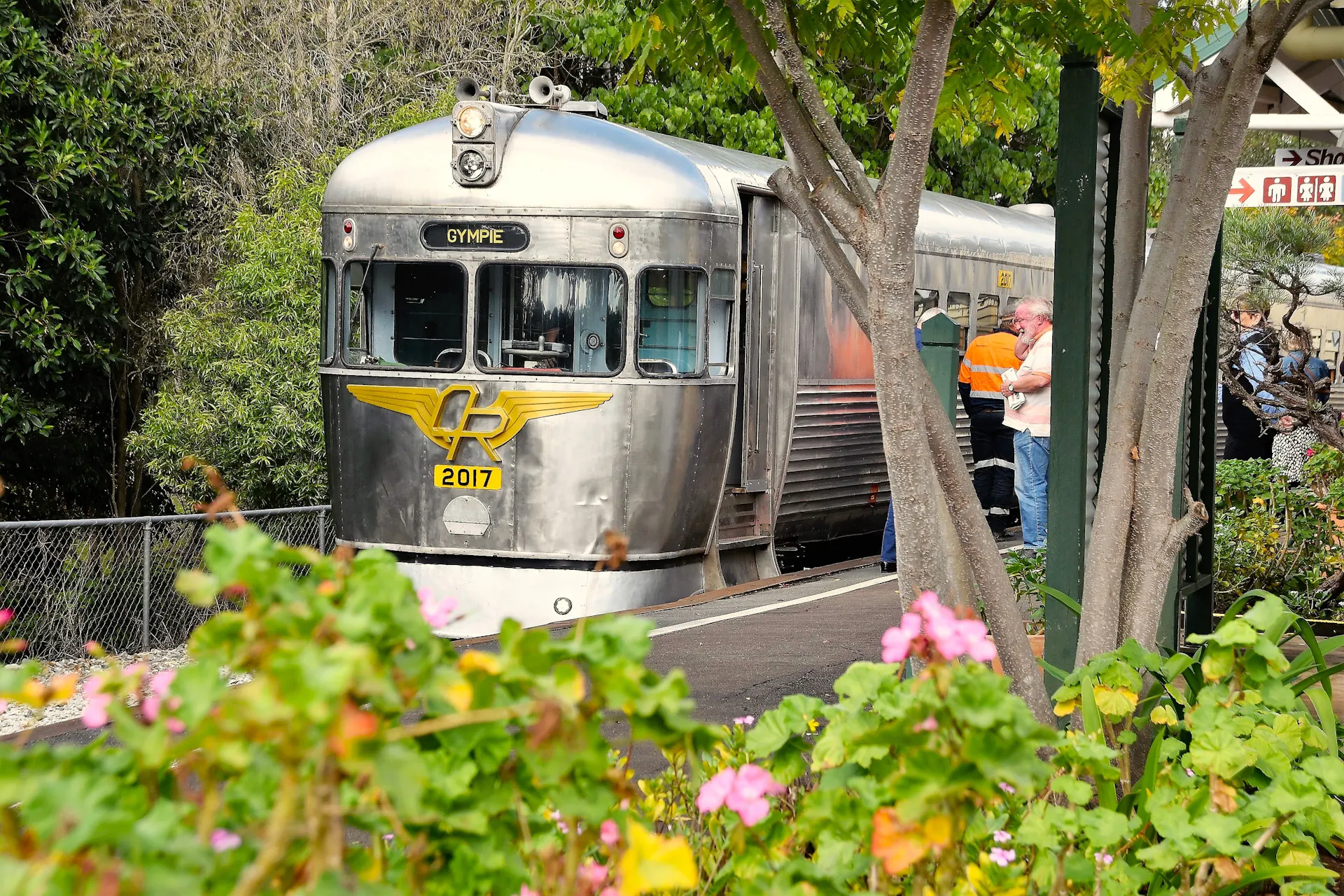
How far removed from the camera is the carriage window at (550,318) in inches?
369

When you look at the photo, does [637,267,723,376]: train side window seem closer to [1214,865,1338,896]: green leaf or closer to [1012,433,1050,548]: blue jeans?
[1012,433,1050,548]: blue jeans

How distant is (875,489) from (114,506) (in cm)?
845

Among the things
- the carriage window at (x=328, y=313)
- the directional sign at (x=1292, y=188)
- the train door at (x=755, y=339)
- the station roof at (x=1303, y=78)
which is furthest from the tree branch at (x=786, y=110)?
the carriage window at (x=328, y=313)

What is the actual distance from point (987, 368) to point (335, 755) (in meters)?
10.8

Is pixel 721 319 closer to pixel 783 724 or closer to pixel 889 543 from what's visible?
pixel 889 543

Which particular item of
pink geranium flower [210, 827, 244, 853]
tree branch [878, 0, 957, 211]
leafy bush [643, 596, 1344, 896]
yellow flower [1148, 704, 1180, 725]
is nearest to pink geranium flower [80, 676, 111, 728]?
pink geranium flower [210, 827, 244, 853]

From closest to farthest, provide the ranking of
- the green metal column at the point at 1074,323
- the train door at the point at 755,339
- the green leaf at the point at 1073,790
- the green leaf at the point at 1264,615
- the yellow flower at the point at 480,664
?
the yellow flower at the point at 480,664 → the green leaf at the point at 1073,790 → the green leaf at the point at 1264,615 → the green metal column at the point at 1074,323 → the train door at the point at 755,339

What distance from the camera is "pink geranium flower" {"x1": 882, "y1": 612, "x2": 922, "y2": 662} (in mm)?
2041

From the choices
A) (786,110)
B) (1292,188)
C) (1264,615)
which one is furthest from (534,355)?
(1264,615)

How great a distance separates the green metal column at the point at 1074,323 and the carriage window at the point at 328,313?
6.34 metres

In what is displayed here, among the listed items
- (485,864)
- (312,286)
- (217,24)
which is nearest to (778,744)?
(485,864)

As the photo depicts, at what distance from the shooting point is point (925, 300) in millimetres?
12117

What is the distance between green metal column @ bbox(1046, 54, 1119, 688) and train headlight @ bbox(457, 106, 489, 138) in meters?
5.41

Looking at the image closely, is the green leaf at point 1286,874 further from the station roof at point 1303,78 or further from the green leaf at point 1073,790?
the station roof at point 1303,78
